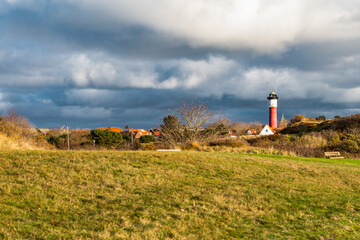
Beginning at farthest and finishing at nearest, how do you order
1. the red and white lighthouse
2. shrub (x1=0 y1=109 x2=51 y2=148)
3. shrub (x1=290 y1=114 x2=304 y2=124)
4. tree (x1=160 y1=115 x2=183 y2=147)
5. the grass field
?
the red and white lighthouse, shrub (x1=290 y1=114 x2=304 y2=124), tree (x1=160 y1=115 x2=183 y2=147), shrub (x1=0 y1=109 x2=51 y2=148), the grass field

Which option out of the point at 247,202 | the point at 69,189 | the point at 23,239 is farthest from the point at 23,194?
the point at 247,202

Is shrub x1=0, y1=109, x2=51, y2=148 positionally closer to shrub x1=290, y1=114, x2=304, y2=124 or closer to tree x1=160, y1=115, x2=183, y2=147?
tree x1=160, y1=115, x2=183, y2=147

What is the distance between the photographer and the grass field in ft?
20.9

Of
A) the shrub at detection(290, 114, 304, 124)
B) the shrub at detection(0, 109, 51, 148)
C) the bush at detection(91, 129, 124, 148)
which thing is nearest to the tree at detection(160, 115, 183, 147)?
the shrub at detection(0, 109, 51, 148)

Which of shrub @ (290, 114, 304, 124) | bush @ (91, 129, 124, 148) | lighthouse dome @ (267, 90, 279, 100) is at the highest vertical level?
lighthouse dome @ (267, 90, 279, 100)

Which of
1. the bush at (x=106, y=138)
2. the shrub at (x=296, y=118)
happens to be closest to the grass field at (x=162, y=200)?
the bush at (x=106, y=138)

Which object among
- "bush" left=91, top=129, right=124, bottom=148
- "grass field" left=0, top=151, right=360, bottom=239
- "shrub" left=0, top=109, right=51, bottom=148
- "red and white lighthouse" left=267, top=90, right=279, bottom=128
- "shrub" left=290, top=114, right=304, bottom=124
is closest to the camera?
"grass field" left=0, top=151, right=360, bottom=239

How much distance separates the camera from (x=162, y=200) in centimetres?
818

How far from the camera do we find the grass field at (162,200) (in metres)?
6.38

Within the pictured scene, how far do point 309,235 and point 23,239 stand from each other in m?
5.75

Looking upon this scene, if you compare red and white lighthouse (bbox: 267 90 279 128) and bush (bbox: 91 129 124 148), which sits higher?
red and white lighthouse (bbox: 267 90 279 128)

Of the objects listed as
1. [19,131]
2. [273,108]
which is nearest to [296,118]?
[273,108]

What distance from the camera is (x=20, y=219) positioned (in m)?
6.34

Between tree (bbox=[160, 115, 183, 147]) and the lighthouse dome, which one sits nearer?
tree (bbox=[160, 115, 183, 147])
